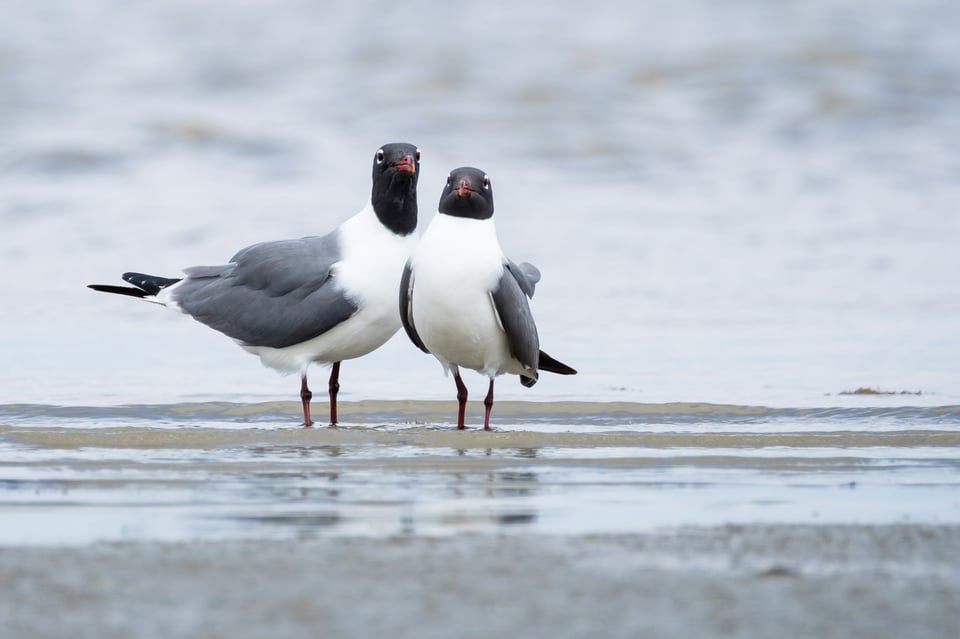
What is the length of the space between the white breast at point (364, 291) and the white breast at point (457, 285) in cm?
37

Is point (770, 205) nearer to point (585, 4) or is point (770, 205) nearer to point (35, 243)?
point (35, 243)

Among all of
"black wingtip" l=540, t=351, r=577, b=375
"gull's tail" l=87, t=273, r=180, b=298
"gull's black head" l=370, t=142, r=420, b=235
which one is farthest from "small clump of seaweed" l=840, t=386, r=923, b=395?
"gull's tail" l=87, t=273, r=180, b=298

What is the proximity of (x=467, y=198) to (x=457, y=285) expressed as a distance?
37 cm

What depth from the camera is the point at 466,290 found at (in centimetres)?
632

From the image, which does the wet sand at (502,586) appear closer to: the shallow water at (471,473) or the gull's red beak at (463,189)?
the shallow water at (471,473)

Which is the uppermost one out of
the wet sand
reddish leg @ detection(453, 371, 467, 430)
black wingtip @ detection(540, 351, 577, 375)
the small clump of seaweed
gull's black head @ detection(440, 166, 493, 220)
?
gull's black head @ detection(440, 166, 493, 220)

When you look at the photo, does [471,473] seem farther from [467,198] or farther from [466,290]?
[467,198]

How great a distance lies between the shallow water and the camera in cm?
412

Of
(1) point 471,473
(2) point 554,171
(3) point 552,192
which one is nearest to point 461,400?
(1) point 471,473

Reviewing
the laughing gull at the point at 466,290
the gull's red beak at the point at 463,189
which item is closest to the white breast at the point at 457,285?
the laughing gull at the point at 466,290

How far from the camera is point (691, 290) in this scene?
10547 millimetres

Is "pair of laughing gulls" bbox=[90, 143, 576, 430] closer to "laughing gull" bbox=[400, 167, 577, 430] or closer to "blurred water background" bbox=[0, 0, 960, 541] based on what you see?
"laughing gull" bbox=[400, 167, 577, 430]

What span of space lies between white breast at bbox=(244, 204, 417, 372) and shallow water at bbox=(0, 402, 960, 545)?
365 millimetres

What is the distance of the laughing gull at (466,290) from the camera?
633 cm
